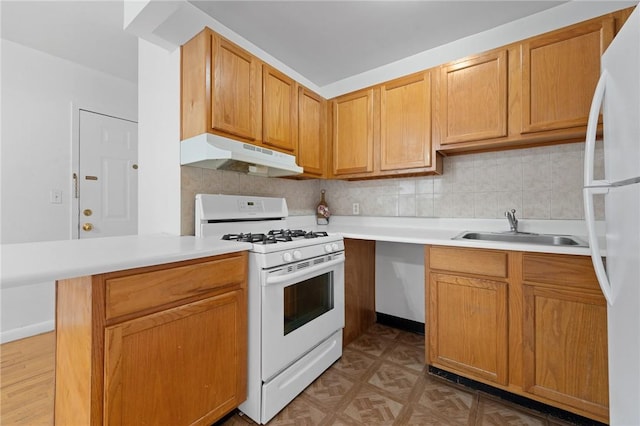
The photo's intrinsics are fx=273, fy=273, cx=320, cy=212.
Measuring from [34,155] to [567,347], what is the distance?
3.93 metres

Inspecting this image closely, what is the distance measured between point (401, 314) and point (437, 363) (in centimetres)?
78

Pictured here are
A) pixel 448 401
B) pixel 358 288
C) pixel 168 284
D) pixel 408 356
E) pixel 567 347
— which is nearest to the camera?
pixel 168 284

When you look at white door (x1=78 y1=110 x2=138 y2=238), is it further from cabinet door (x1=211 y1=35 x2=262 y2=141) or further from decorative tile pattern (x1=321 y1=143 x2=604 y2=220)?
decorative tile pattern (x1=321 y1=143 x2=604 y2=220)

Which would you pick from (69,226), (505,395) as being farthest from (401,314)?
(69,226)

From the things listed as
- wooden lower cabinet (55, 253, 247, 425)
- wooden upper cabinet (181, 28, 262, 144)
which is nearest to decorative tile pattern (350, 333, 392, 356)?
wooden lower cabinet (55, 253, 247, 425)

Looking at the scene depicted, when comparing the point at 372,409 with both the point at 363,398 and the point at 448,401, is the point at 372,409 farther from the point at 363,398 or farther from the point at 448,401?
the point at 448,401

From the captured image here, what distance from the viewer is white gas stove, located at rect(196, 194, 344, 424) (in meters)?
1.40

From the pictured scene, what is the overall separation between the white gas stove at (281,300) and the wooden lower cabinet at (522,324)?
64 centimetres

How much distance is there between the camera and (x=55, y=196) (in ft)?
7.91

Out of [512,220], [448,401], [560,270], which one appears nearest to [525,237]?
[512,220]

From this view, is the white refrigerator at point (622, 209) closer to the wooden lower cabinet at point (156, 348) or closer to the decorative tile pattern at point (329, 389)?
the decorative tile pattern at point (329, 389)

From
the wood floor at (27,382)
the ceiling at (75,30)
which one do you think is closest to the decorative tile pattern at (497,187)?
the ceiling at (75,30)

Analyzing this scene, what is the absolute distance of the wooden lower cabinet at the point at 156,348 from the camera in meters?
0.94

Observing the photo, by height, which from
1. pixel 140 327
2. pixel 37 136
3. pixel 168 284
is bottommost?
pixel 140 327
